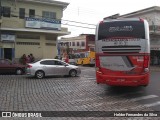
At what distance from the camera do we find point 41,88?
15805 mm

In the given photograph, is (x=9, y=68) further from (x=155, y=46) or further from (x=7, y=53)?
(x=155, y=46)

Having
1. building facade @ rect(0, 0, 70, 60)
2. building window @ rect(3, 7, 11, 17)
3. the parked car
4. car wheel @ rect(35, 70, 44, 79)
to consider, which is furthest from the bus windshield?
building window @ rect(3, 7, 11, 17)

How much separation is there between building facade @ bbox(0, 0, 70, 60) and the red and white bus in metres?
19.6

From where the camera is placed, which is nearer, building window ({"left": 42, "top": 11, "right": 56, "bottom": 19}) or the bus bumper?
the bus bumper

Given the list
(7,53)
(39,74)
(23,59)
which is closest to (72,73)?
(39,74)

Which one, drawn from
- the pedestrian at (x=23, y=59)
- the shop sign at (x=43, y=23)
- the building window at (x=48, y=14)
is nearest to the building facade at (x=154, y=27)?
the shop sign at (x=43, y=23)

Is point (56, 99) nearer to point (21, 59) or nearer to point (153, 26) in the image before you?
point (21, 59)

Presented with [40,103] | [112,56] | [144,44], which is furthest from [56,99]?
[144,44]

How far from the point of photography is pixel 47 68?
2112 centimetres

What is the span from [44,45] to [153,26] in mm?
16841

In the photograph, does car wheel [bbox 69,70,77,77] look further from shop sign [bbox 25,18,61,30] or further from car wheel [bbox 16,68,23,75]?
shop sign [bbox 25,18,61,30]

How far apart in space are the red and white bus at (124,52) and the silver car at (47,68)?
7997 mm

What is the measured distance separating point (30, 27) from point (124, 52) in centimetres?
2112

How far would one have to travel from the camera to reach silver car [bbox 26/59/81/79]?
20.8m
